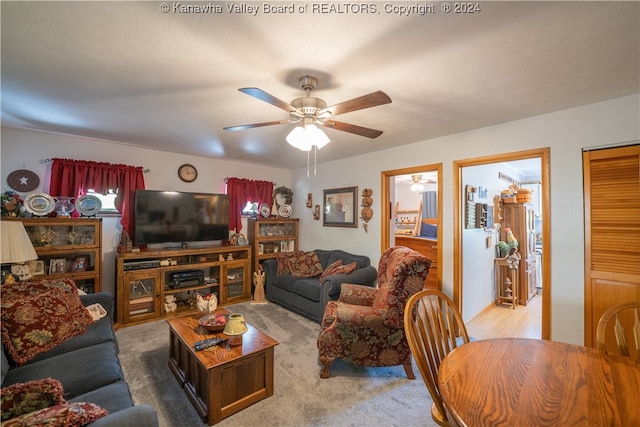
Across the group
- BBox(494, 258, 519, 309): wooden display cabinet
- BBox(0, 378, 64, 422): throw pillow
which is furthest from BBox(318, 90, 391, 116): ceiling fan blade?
BBox(494, 258, 519, 309): wooden display cabinet

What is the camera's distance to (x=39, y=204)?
293 centimetres

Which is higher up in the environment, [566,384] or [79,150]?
[79,150]

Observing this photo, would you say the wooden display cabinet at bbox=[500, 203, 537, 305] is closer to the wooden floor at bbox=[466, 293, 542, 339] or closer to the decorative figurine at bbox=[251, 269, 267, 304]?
the wooden floor at bbox=[466, 293, 542, 339]

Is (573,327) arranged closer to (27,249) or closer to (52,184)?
(27,249)

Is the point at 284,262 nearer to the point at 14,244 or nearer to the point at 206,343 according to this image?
the point at 206,343

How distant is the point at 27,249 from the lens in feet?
7.84

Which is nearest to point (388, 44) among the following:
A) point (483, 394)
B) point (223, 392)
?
point (483, 394)

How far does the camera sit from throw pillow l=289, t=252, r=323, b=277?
13.6ft

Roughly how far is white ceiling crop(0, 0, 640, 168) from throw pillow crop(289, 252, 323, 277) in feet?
7.81

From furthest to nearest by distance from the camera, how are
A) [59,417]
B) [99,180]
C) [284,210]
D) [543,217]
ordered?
[284,210] < [99,180] < [543,217] < [59,417]

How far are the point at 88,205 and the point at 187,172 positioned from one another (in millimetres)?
1336

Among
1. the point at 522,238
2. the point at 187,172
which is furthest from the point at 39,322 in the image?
the point at 522,238

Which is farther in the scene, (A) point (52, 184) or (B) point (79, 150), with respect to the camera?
(B) point (79, 150)

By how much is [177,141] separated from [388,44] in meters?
2.96
